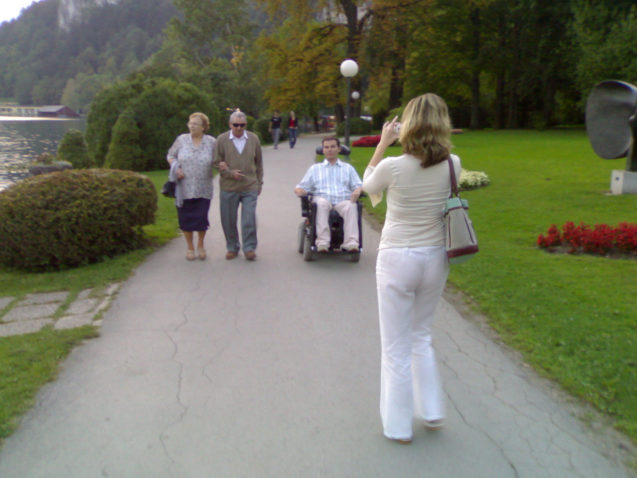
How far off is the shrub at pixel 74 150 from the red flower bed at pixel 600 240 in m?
17.6

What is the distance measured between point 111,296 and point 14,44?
89.6 meters

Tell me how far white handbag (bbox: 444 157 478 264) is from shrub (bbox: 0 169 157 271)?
549cm

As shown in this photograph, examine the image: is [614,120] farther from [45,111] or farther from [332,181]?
[45,111]

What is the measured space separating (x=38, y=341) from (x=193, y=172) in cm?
335

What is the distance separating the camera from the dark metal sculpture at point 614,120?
11.7 metres

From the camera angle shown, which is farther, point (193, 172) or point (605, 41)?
point (605, 41)

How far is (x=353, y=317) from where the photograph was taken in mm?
5457

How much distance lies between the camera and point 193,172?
756cm

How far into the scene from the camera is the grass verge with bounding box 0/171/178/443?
375 centimetres

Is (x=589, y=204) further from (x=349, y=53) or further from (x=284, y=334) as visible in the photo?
(x=349, y=53)

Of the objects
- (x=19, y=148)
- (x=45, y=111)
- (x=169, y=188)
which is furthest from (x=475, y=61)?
(x=169, y=188)

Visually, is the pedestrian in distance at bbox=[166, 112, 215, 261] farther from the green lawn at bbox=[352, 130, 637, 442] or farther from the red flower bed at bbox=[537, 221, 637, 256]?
the red flower bed at bbox=[537, 221, 637, 256]

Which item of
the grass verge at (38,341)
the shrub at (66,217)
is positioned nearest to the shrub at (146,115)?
the grass verge at (38,341)

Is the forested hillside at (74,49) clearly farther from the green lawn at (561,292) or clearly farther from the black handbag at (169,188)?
the black handbag at (169,188)
